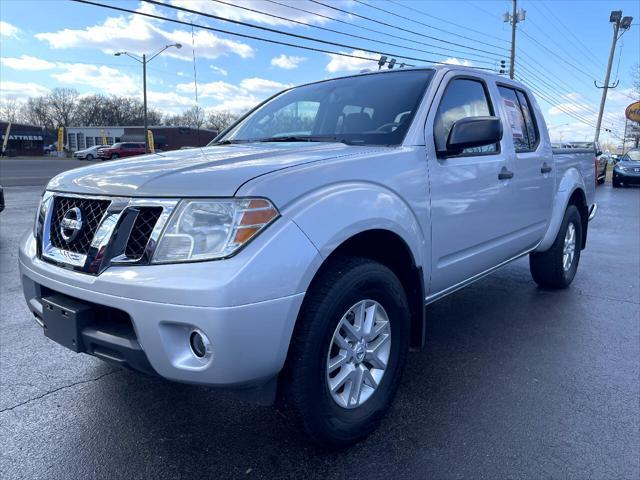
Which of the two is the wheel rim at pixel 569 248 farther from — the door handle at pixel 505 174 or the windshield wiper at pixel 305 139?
the windshield wiper at pixel 305 139

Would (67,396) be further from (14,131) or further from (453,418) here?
(14,131)

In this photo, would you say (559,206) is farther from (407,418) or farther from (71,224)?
(71,224)

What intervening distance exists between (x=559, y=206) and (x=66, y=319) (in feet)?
13.6

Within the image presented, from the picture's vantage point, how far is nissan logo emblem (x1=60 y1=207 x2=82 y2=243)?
2.21m

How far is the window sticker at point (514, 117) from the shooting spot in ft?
12.6

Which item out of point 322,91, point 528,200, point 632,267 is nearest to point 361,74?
point 322,91

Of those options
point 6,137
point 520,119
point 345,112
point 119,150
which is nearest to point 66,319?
point 345,112

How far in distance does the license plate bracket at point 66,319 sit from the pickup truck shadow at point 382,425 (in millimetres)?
593

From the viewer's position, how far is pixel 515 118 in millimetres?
3963

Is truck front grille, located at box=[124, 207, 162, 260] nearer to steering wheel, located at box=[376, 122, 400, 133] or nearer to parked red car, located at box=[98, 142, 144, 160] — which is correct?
steering wheel, located at box=[376, 122, 400, 133]

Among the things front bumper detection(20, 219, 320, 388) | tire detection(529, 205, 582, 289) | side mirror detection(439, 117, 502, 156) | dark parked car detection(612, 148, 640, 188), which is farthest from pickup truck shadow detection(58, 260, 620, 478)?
dark parked car detection(612, 148, 640, 188)

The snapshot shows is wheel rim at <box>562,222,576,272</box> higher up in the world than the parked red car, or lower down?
lower down

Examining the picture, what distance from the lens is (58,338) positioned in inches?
86.7

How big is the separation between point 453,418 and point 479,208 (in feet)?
4.32
